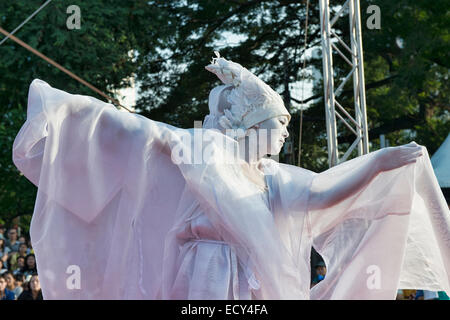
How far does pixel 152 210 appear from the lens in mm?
3254

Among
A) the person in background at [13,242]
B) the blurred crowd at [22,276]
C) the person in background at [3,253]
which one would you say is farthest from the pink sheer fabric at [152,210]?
the person in background at [13,242]

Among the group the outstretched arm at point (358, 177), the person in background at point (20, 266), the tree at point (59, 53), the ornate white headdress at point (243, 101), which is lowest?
the person in background at point (20, 266)

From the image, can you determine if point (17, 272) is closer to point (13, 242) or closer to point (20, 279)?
point (20, 279)

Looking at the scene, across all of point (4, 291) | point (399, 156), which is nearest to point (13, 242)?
point (4, 291)

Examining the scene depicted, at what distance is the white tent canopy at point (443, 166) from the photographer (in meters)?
7.85

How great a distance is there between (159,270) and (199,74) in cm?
969

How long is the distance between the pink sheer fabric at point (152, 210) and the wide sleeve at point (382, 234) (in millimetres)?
16

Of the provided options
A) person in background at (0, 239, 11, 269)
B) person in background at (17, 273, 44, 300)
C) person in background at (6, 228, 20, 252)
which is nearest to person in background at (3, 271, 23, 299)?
person in background at (17, 273, 44, 300)

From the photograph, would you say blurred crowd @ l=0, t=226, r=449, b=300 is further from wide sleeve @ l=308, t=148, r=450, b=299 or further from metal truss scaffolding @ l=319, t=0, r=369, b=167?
wide sleeve @ l=308, t=148, r=450, b=299

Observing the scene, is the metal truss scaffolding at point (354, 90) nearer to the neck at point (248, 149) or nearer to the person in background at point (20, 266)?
the neck at point (248, 149)

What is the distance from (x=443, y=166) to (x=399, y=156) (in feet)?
16.8

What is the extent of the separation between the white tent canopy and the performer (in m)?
4.55

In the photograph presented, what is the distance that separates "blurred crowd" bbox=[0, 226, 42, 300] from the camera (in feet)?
21.9

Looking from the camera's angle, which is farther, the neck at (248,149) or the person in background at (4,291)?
the person in background at (4,291)
